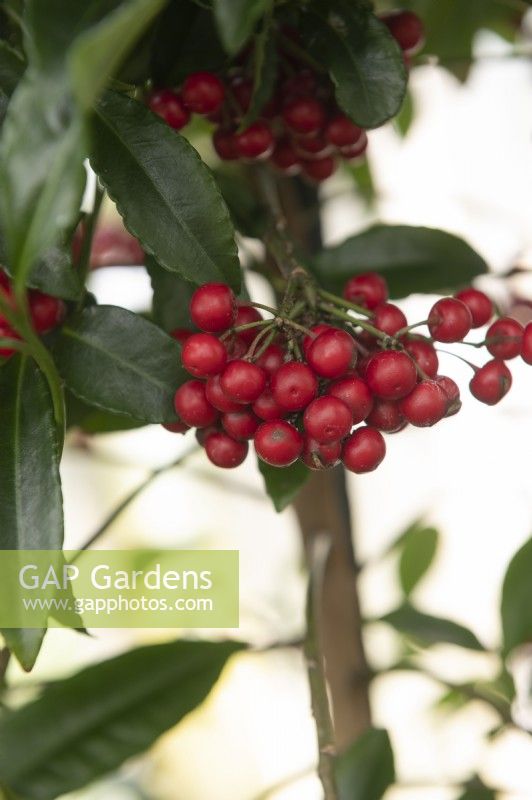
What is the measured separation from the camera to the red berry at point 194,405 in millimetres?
461

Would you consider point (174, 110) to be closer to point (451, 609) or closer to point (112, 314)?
point (112, 314)

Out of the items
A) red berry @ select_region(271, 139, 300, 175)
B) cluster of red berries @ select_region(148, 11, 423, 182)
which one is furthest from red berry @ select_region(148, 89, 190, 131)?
red berry @ select_region(271, 139, 300, 175)

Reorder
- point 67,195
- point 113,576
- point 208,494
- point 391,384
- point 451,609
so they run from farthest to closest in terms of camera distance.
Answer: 1. point 208,494
2. point 451,609
3. point 113,576
4. point 391,384
5. point 67,195

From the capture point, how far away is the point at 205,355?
0.44 meters

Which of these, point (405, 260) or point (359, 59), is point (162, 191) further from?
point (405, 260)

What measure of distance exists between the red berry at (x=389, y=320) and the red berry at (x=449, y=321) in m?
0.02

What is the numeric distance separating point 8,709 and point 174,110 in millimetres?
471

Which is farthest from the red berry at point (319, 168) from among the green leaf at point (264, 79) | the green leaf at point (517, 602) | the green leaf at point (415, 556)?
the green leaf at point (415, 556)

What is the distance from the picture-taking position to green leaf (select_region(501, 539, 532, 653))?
28.5 inches

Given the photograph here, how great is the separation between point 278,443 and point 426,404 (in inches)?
3.0

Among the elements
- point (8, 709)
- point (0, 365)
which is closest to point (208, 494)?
point (8, 709)

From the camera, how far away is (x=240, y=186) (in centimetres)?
67

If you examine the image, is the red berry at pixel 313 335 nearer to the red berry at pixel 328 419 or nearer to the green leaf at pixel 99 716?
the red berry at pixel 328 419

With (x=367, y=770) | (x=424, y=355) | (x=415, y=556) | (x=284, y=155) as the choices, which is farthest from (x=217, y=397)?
(x=415, y=556)
